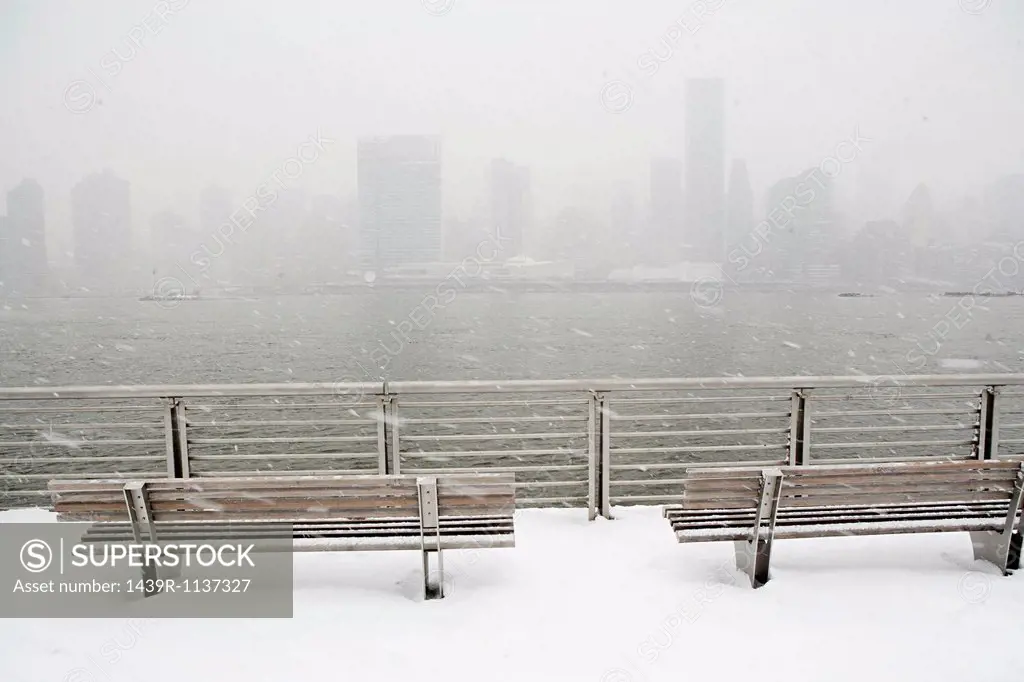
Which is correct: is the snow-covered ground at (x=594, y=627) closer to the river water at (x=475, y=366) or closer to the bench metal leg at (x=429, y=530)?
the bench metal leg at (x=429, y=530)

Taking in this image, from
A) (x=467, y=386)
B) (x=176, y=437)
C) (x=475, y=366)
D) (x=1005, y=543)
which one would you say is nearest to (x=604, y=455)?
(x=467, y=386)

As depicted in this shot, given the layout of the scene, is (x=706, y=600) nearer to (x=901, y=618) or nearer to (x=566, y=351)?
(x=901, y=618)

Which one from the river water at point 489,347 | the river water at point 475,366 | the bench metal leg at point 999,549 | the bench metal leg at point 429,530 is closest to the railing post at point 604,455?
the bench metal leg at point 429,530

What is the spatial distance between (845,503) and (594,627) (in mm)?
1718

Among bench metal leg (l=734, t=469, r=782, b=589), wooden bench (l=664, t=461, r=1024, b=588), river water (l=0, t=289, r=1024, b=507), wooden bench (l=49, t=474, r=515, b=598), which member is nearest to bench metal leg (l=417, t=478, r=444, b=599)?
wooden bench (l=49, t=474, r=515, b=598)

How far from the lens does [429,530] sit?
403 centimetres

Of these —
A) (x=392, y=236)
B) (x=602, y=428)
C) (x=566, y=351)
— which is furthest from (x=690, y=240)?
(x=602, y=428)

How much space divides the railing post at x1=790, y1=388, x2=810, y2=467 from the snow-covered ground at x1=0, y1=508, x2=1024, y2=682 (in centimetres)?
130

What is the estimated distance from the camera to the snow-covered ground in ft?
11.2

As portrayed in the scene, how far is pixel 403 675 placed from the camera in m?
3.36

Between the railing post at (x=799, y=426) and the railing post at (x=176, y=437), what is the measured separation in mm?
5360

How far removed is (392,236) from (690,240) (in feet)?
195

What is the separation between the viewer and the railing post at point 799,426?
5.95 m

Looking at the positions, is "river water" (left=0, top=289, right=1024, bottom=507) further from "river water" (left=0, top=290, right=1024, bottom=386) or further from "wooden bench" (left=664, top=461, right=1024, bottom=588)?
"wooden bench" (left=664, top=461, right=1024, bottom=588)
